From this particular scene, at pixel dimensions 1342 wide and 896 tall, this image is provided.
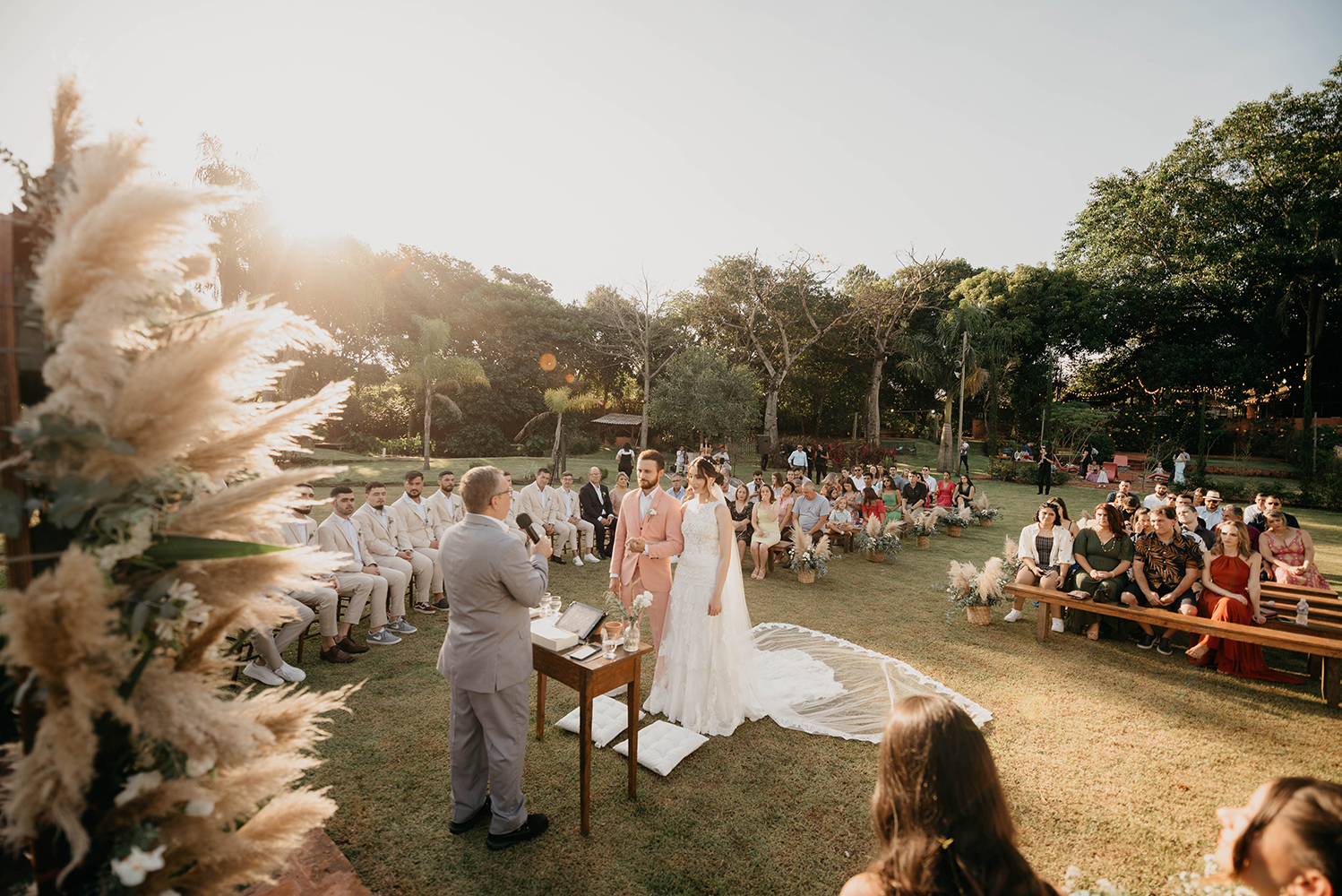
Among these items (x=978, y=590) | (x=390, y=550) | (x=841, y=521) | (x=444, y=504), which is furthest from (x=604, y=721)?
(x=841, y=521)

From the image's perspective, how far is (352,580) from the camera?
6359mm

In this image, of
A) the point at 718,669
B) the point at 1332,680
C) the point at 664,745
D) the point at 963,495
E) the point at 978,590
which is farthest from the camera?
the point at 963,495

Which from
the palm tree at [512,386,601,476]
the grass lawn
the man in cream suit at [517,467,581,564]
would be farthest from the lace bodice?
the palm tree at [512,386,601,476]

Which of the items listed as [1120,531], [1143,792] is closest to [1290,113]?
[1120,531]

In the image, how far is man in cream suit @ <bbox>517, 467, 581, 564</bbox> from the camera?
1010cm

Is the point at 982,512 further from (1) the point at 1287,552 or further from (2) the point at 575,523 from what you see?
(2) the point at 575,523

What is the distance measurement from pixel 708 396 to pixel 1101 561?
77.1ft

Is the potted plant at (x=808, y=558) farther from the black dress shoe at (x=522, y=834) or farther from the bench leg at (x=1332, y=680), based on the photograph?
the black dress shoe at (x=522, y=834)

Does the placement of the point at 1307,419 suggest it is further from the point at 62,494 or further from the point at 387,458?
the point at 387,458

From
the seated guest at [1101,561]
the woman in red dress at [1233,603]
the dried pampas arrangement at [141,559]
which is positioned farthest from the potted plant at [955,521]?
the dried pampas arrangement at [141,559]

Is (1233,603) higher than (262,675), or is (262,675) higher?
(1233,603)

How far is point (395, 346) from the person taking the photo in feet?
85.9

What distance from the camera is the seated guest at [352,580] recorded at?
627 cm

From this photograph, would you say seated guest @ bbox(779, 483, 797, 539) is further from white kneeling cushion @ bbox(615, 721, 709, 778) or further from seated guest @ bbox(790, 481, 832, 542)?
white kneeling cushion @ bbox(615, 721, 709, 778)
